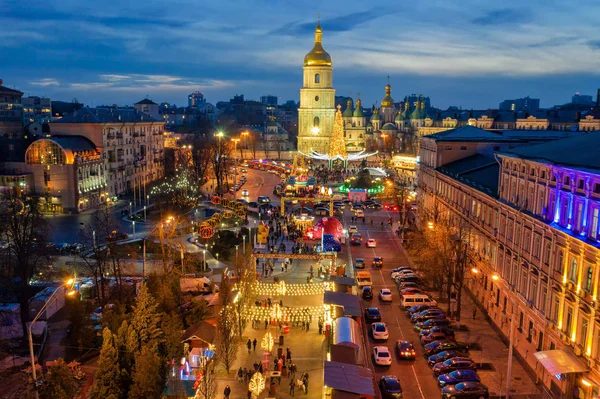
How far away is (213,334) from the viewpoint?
86.8ft

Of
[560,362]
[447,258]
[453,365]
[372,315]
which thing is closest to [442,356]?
[453,365]

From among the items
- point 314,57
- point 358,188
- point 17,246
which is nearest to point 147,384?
point 17,246

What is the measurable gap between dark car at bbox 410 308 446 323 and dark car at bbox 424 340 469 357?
331 centimetres

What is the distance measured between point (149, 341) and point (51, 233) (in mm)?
31742

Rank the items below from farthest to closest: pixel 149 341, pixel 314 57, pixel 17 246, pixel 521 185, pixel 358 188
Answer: pixel 314 57, pixel 358 188, pixel 17 246, pixel 521 185, pixel 149 341

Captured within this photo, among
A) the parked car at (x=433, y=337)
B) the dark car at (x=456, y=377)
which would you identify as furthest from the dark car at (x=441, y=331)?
the dark car at (x=456, y=377)

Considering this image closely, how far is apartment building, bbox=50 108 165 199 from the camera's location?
66.2 m

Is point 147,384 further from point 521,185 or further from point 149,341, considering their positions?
point 521,185

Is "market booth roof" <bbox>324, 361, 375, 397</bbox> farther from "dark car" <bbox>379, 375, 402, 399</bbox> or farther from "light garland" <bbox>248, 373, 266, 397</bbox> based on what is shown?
"light garland" <bbox>248, 373, 266, 397</bbox>

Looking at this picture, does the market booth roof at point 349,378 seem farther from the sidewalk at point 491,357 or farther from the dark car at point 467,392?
the sidewalk at point 491,357

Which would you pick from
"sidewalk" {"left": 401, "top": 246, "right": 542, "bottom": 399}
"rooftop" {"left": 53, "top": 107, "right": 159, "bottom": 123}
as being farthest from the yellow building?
"sidewalk" {"left": 401, "top": 246, "right": 542, "bottom": 399}

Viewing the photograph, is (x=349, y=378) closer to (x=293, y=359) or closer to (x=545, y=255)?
(x=293, y=359)

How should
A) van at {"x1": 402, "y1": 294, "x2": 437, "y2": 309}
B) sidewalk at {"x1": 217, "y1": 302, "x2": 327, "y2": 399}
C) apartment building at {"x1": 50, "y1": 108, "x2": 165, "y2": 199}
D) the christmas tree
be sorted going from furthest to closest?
the christmas tree
apartment building at {"x1": 50, "y1": 108, "x2": 165, "y2": 199}
van at {"x1": 402, "y1": 294, "x2": 437, "y2": 309}
sidewalk at {"x1": 217, "y1": 302, "x2": 327, "y2": 399}

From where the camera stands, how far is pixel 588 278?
21375mm
